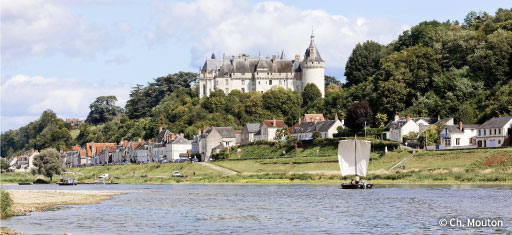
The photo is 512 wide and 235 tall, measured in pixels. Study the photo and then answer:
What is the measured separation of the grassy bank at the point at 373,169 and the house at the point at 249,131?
21.1 m

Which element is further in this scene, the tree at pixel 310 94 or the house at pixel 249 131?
the tree at pixel 310 94

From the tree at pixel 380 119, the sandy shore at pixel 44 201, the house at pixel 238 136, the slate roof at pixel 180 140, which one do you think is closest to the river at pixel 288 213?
the sandy shore at pixel 44 201

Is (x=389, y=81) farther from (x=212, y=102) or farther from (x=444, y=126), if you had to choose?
(x=212, y=102)

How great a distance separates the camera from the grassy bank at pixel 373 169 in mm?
78125

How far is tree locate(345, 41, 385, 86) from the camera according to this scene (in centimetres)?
14588

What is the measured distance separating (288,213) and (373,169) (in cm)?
4137

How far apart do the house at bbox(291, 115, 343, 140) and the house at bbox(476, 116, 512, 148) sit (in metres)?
28.4

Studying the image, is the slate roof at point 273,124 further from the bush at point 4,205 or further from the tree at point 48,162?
the bush at point 4,205

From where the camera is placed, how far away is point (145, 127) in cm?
17875

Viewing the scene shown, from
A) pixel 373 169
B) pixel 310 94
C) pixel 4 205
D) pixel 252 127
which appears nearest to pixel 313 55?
pixel 310 94

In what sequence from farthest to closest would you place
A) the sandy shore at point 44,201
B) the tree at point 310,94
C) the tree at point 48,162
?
the tree at point 310,94
the tree at point 48,162
the sandy shore at point 44,201

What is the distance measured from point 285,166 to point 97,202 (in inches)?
1708

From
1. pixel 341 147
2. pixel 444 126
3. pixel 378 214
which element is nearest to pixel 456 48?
pixel 444 126

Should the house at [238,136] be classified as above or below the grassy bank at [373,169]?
above
